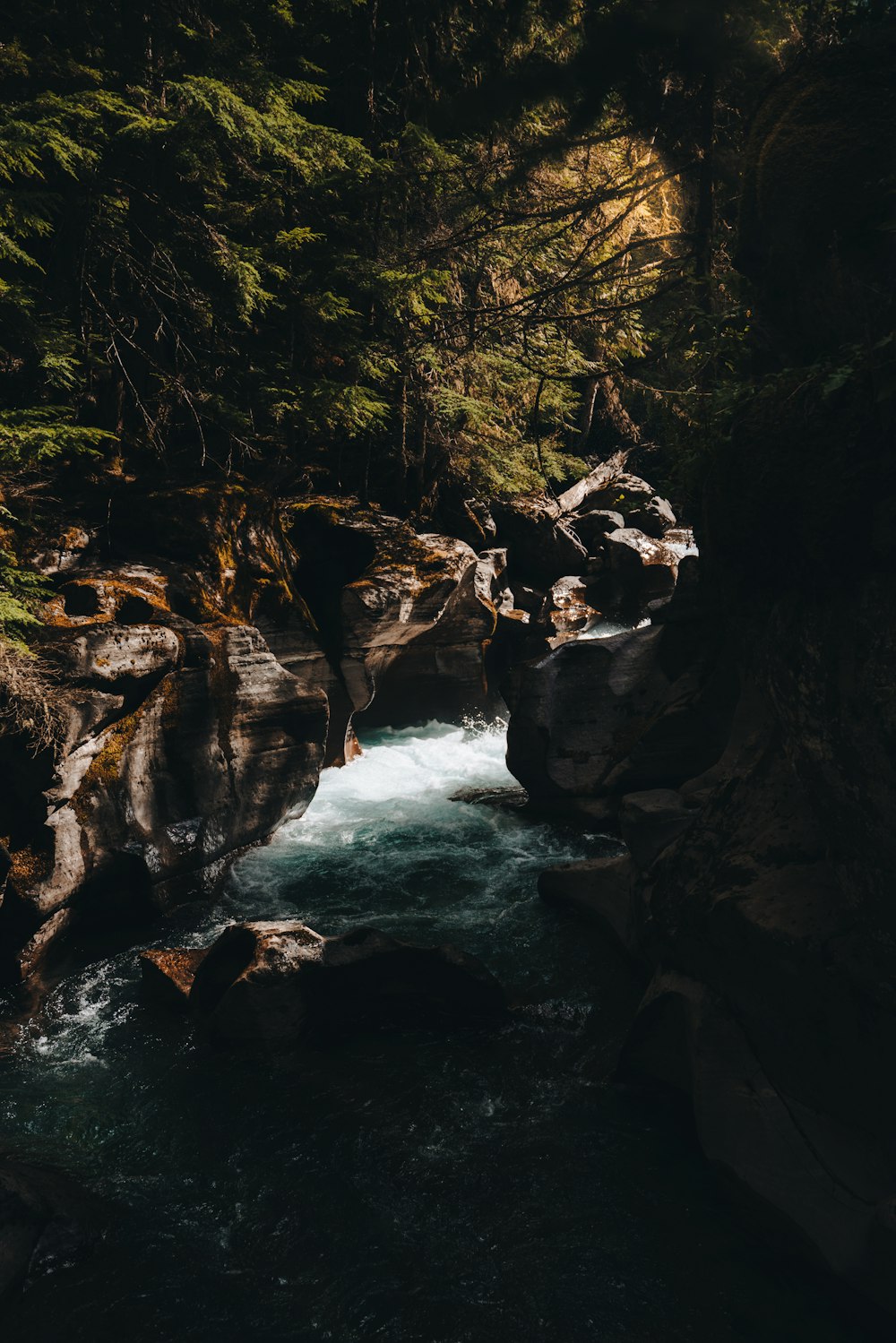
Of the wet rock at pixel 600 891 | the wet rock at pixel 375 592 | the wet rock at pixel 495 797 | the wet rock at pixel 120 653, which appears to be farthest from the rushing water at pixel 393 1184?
the wet rock at pixel 375 592

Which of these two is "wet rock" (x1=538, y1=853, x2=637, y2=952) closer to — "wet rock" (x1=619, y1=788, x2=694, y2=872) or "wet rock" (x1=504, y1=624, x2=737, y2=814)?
"wet rock" (x1=619, y1=788, x2=694, y2=872)

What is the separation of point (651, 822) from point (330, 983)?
13.8ft

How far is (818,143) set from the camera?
6547mm

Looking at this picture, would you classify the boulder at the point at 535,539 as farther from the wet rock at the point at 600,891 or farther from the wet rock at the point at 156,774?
the wet rock at the point at 600,891

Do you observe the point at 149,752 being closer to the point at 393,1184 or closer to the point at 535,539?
the point at 393,1184

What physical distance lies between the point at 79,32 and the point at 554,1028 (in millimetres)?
16929

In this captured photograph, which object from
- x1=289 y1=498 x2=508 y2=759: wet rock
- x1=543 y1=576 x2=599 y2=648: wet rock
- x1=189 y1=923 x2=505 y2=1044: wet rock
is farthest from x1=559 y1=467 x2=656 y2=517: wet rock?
x1=189 y1=923 x2=505 y2=1044: wet rock

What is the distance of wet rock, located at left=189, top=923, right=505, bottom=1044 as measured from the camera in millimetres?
8219

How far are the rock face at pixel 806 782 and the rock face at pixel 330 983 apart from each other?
1931 millimetres

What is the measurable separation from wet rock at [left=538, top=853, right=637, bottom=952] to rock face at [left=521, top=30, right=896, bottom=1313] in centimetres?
124

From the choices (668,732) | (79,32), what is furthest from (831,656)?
(79,32)

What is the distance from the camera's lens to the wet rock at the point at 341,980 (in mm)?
8219

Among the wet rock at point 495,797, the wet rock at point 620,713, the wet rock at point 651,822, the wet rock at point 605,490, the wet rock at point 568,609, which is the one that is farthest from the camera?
the wet rock at point 605,490

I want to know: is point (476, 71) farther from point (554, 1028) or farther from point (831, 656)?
point (554, 1028)
